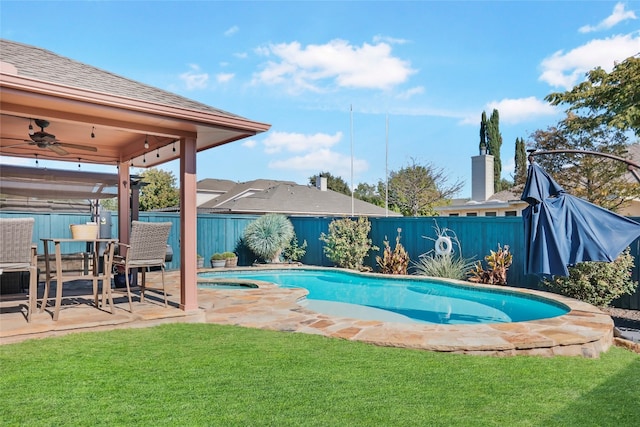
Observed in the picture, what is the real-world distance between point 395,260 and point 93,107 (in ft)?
29.4

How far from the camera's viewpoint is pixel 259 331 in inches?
206

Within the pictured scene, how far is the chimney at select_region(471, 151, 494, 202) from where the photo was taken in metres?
24.1

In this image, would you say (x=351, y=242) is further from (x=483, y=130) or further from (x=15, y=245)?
(x=483, y=130)

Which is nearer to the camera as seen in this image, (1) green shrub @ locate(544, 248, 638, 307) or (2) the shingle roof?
(2) the shingle roof

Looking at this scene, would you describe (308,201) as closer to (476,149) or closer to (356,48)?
(356,48)

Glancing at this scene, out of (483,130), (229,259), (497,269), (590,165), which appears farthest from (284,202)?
(483,130)

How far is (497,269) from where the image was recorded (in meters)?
9.92

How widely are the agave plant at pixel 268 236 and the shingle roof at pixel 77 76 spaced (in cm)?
880

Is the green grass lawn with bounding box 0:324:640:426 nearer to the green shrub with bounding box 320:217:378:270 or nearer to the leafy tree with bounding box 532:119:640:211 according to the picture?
the green shrub with bounding box 320:217:378:270

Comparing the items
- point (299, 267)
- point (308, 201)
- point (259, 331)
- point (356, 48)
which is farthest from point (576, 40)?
point (259, 331)

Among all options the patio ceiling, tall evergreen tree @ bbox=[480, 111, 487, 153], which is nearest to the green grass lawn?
the patio ceiling

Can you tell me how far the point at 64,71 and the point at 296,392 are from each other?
4711 millimetres

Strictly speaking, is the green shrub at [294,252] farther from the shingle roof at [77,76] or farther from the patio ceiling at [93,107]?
the shingle roof at [77,76]

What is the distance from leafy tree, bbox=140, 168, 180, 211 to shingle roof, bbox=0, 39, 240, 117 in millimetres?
25892
